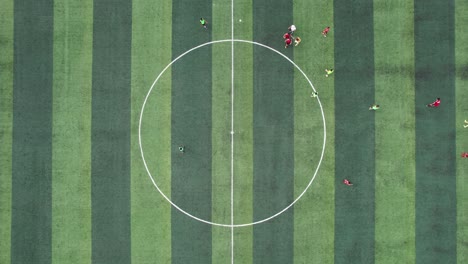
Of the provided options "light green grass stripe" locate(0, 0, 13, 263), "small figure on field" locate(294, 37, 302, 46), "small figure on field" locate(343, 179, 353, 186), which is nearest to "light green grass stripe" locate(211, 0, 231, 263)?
"small figure on field" locate(294, 37, 302, 46)

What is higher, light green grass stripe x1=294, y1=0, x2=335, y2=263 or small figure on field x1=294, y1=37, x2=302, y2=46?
small figure on field x1=294, y1=37, x2=302, y2=46

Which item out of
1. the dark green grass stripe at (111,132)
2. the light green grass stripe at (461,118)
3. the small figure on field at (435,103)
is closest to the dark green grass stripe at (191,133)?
the dark green grass stripe at (111,132)

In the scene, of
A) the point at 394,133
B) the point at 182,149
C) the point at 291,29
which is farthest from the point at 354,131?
the point at 182,149

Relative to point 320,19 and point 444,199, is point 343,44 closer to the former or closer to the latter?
point 320,19

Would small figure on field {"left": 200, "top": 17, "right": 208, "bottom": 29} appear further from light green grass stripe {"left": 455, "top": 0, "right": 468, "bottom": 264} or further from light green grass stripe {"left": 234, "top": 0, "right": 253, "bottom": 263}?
light green grass stripe {"left": 455, "top": 0, "right": 468, "bottom": 264}

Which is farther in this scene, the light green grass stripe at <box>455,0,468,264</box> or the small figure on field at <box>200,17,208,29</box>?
A: the small figure on field at <box>200,17,208,29</box>

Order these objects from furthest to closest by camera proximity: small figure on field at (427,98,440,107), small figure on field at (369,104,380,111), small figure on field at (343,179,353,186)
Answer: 1. small figure on field at (343,179,353,186)
2. small figure on field at (369,104,380,111)
3. small figure on field at (427,98,440,107)

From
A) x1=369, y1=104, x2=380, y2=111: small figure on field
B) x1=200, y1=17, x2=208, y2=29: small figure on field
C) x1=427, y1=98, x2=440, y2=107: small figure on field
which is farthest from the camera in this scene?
x1=200, y1=17, x2=208, y2=29: small figure on field
